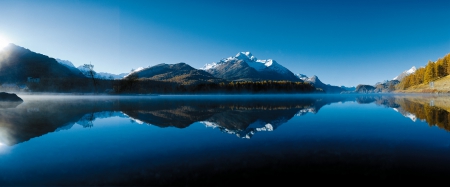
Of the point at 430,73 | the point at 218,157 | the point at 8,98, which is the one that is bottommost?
the point at 218,157

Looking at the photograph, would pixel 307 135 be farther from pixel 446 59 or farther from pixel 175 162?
pixel 446 59

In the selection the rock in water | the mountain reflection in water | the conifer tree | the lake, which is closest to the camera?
the lake

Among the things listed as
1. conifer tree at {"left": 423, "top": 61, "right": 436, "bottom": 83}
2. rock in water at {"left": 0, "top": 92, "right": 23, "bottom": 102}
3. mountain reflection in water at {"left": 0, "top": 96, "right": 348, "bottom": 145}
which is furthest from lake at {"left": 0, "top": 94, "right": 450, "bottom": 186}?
conifer tree at {"left": 423, "top": 61, "right": 436, "bottom": 83}

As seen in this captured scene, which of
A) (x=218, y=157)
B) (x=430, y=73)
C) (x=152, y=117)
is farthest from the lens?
(x=430, y=73)

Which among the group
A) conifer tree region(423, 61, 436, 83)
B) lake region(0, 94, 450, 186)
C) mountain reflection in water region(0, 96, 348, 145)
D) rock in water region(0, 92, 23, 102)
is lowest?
lake region(0, 94, 450, 186)

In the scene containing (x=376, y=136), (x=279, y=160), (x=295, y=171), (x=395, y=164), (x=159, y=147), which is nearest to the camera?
(x=295, y=171)

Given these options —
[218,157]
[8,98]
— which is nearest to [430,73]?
[218,157]

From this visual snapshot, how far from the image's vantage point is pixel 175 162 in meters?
9.46

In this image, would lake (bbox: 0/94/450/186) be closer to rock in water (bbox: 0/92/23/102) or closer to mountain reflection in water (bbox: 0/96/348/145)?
mountain reflection in water (bbox: 0/96/348/145)

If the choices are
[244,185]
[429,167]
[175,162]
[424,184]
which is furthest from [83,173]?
[429,167]

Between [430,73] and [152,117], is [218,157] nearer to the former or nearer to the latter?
[152,117]

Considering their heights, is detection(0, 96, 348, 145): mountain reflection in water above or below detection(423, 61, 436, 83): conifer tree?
below

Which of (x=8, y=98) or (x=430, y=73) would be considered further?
(x=430, y=73)

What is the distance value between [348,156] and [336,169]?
212cm
